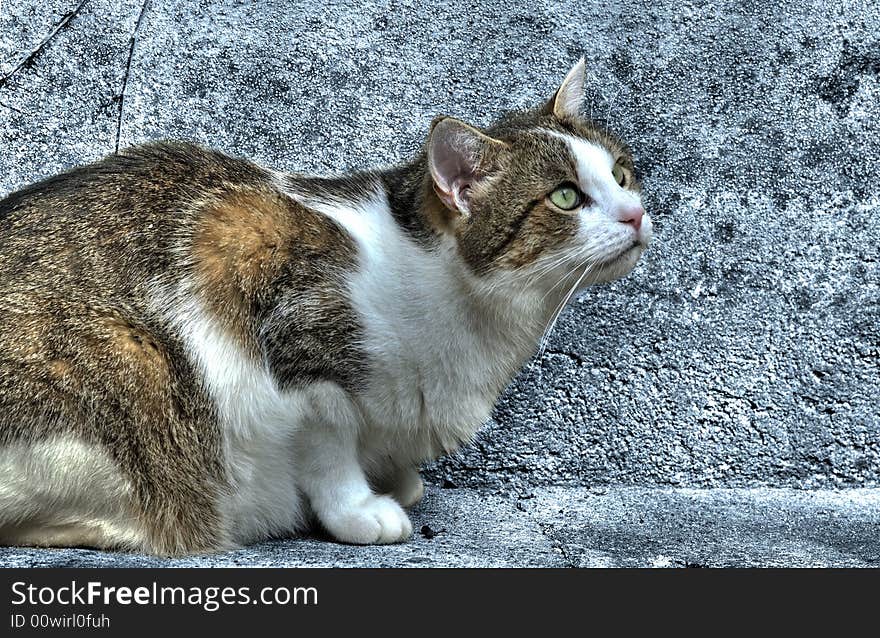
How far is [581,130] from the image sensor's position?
2135 millimetres

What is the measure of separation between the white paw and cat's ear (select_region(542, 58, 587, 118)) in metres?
0.86

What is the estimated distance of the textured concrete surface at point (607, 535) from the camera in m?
1.93

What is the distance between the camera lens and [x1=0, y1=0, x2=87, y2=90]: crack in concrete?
2.77 metres

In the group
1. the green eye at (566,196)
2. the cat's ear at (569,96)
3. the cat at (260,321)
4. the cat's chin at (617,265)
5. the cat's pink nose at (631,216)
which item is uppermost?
the cat's ear at (569,96)

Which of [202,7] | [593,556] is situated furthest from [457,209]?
[202,7]

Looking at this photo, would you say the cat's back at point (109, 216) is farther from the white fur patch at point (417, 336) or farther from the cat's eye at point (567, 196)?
the cat's eye at point (567, 196)

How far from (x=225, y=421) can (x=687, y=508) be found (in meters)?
1.18

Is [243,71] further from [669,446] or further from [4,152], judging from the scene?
[669,446]

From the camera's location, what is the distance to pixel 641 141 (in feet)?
9.02

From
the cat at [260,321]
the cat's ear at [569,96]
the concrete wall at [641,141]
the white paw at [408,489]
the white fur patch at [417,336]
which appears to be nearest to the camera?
the cat at [260,321]

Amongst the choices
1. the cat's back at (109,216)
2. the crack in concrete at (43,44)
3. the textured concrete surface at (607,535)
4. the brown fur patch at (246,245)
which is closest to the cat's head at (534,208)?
the brown fur patch at (246,245)

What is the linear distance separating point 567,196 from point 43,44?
1.64 metres

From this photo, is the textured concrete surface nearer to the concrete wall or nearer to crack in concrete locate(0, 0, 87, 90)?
the concrete wall

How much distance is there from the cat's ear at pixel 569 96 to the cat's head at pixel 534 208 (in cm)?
15
